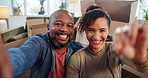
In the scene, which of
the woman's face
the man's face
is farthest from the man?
the woman's face

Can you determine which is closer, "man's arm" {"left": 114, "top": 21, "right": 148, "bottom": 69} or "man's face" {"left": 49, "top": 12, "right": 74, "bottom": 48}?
"man's arm" {"left": 114, "top": 21, "right": 148, "bottom": 69}

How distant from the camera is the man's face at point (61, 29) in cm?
81

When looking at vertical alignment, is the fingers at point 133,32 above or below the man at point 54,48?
above

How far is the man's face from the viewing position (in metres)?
0.81

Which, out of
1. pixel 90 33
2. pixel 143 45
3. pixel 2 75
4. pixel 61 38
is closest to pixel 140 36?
pixel 143 45

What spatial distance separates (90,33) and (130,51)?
0.42 metres

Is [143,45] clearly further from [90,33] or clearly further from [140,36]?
[90,33]

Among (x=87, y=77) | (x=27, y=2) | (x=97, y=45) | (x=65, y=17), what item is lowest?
(x=87, y=77)

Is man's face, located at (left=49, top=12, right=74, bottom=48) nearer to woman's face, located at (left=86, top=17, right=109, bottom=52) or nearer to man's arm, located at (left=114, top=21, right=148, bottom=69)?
woman's face, located at (left=86, top=17, right=109, bottom=52)

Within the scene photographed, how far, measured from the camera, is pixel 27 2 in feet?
18.4

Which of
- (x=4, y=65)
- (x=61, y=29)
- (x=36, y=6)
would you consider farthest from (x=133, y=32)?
(x=36, y=6)

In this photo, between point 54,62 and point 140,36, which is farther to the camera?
point 54,62

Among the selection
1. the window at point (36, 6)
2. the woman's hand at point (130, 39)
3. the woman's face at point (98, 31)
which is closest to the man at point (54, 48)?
the woman's face at point (98, 31)

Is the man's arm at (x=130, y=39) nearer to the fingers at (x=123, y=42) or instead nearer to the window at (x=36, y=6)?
the fingers at (x=123, y=42)
